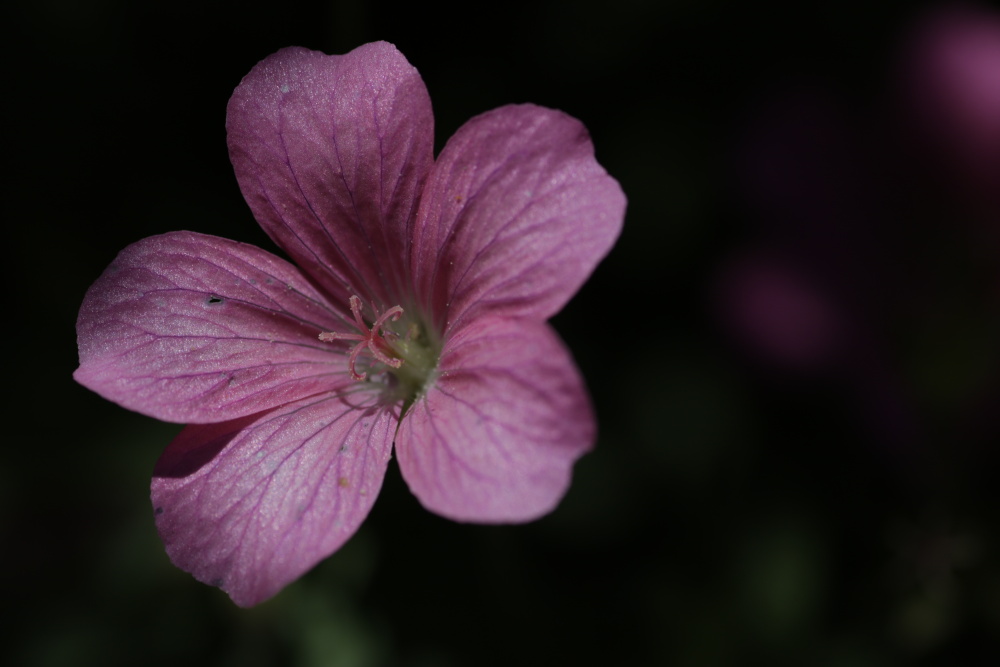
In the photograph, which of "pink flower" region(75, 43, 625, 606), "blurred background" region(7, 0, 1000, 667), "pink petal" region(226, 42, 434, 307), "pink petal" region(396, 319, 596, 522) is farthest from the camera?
"blurred background" region(7, 0, 1000, 667)

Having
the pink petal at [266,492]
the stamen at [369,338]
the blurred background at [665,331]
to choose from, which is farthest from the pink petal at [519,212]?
the blurred background at [665,331]

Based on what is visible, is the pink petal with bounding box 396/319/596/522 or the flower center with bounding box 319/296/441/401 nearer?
the pink petal with bounding box 396/319/596/522

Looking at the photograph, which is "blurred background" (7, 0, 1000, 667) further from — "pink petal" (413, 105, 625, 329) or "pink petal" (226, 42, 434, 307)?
"pink petal" (413, 105, 625, 329)

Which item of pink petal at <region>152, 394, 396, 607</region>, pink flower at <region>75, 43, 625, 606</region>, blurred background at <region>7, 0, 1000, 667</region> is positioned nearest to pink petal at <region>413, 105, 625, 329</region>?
pink flower at <region>75, 43, 625, 606</region>

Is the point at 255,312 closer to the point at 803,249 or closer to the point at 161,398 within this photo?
the point at 161,398

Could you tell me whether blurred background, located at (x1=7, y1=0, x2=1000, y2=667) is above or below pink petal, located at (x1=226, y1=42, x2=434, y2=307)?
below

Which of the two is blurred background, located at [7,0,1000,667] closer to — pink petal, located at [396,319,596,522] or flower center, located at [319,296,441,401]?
flower center, located at [319,296,441,401]

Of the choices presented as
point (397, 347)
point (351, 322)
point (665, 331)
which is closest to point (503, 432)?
point (397, 347)

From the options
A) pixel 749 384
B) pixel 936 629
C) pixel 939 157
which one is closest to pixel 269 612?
pixel 749 384

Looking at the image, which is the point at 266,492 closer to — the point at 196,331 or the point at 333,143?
the point at 196,331

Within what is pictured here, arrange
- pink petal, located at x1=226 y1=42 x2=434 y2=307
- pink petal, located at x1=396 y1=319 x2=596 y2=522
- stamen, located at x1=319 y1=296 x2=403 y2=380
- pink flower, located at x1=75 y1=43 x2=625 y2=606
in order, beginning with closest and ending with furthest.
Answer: pink petal, located at x1=396 y1=319 x2=596 y2=522
pink flower, located at x1=75 y1=43 x2=625 y2=606
pink petal, located at x1=226 y1=42 x2=434 y2=307
stamen, located at x1=319 y1=296 x2=403 y2=380
